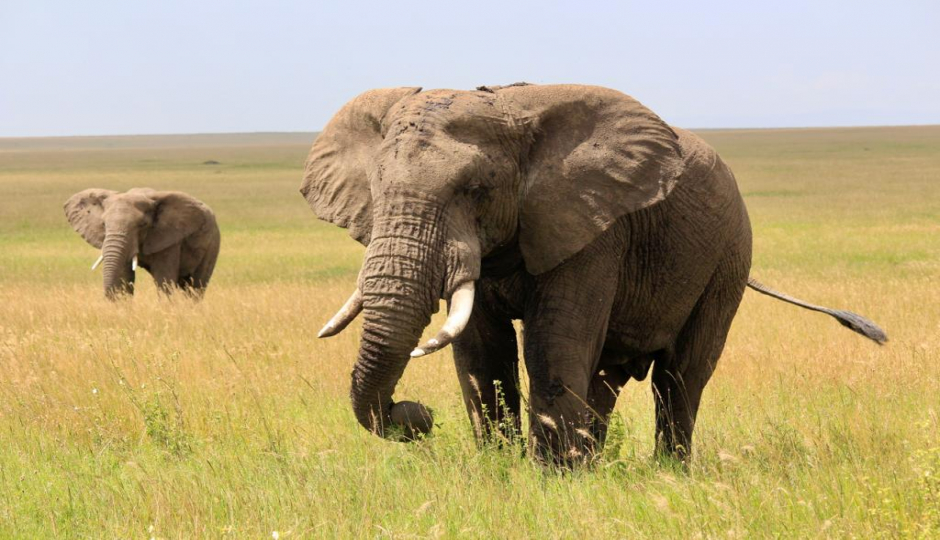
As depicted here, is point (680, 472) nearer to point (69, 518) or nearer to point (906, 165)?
point (69, 518)

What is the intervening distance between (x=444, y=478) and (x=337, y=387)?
3.18 m

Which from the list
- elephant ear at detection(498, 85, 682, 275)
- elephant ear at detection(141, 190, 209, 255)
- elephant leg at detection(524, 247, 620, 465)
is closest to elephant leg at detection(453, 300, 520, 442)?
elephant leg at detection(524, 247, 620, 465)

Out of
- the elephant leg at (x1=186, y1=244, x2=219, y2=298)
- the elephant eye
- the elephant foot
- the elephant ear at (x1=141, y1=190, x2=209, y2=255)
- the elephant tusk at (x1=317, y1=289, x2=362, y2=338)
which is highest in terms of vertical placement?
the elephant eye

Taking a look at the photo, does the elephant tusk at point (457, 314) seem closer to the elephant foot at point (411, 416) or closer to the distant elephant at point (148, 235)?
the elephant foot at point (411, 416)

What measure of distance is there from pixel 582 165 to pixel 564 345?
845mm

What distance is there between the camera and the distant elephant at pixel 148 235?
52.2 ft

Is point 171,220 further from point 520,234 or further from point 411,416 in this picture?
point 411,416

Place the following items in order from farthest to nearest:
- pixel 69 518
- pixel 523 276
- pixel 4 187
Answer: pixel 4 187, pixel 523 276, pixel 69 518

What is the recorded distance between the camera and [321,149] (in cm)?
619

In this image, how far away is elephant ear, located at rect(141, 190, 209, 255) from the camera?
1686 centimetres

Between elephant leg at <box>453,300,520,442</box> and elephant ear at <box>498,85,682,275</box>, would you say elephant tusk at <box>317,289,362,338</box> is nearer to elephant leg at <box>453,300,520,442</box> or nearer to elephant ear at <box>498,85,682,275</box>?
elephant ear at <box>498,85,682,275</box>

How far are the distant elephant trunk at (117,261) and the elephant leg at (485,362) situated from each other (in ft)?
32.8

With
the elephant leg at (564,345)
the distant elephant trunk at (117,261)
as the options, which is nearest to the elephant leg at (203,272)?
the distant elephant trunk at (117,261)

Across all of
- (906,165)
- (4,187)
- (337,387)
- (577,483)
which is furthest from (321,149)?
(906,165)
